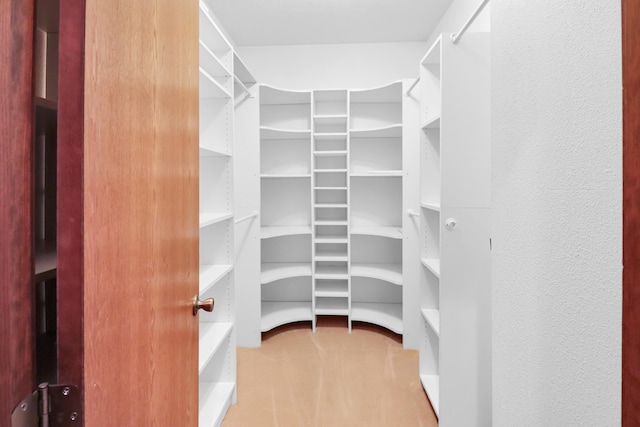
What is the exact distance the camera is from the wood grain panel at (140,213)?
1.76 feet

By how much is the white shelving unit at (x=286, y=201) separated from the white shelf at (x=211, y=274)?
117 centimetres

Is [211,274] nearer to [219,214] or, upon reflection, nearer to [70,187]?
[219,214]

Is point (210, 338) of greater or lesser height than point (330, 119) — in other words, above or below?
below

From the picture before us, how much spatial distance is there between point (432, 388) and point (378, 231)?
54.4 inches

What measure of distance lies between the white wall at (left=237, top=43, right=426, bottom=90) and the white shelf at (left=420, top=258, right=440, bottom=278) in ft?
6.20

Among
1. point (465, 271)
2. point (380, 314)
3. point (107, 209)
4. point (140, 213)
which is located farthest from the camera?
point (380, 314)

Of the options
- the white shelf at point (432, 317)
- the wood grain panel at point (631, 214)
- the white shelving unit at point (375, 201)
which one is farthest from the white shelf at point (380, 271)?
the wood grain panel at point (631, 214)

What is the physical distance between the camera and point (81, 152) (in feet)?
1.64

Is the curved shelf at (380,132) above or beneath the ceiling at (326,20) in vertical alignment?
beneath

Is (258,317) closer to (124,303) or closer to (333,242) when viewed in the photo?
(333,242)

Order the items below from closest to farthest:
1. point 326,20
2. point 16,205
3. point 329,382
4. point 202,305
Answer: point 16,205
point 202,305
point 329,382
point 326,20

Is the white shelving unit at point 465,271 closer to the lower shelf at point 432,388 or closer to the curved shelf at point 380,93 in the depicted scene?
the lower shelf at point 432,388

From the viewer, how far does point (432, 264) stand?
2025 millimetres

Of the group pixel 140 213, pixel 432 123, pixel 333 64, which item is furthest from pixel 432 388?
pixel 333 64
